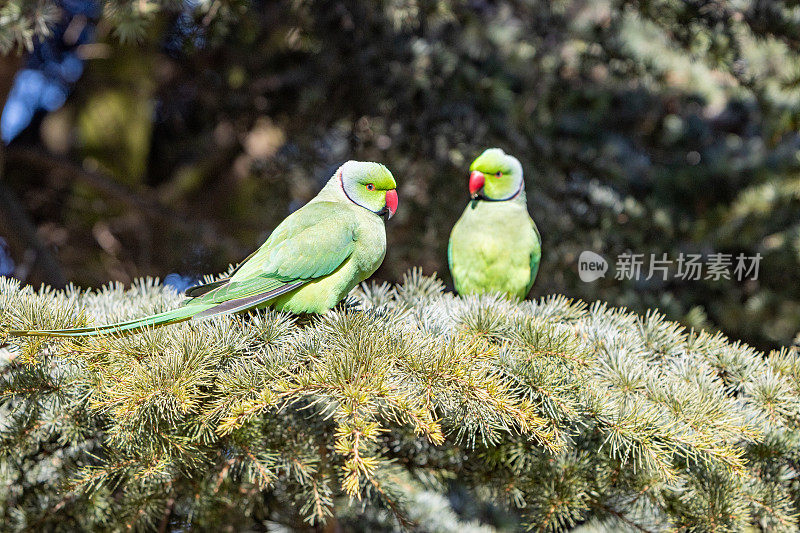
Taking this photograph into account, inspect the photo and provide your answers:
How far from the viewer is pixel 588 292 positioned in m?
2.32

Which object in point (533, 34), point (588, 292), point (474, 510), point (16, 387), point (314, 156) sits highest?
point (533, 34)

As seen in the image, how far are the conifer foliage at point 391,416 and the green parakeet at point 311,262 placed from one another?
41 mm

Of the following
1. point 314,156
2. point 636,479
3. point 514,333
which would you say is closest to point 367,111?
point 314,156

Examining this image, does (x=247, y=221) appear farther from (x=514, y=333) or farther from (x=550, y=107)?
(x=514, y=333)

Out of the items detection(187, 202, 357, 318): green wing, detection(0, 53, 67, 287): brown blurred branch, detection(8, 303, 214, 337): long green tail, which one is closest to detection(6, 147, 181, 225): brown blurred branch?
detection(0, 53, 67, 287): brown blurred branch

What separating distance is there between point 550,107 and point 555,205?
0.45 metres

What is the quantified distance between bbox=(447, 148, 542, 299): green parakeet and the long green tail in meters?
0.74

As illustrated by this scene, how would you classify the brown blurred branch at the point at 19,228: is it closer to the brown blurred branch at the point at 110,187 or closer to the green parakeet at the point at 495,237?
the brown blurred branch at the point at 110,187

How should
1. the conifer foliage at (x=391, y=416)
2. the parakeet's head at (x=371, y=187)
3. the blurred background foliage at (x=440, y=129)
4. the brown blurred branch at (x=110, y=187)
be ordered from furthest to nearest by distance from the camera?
the brown blurred branch at (x=110, y=187) → the blurred background foliage at (x=440, y=129) → the parakeet's head at (x=371, y=187) → the conifer foliage at (x=391, y=416)

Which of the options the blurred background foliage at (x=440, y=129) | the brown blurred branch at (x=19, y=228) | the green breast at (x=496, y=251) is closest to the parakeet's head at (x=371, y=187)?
the green breast at (x=496, y=251)

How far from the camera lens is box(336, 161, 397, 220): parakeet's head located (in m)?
1.27

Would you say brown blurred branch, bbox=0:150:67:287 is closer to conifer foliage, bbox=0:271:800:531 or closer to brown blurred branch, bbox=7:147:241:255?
brown blurred branch, bbox=7:147:241:255

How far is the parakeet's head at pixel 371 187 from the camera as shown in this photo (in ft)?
4.16

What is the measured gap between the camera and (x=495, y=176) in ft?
5.38
